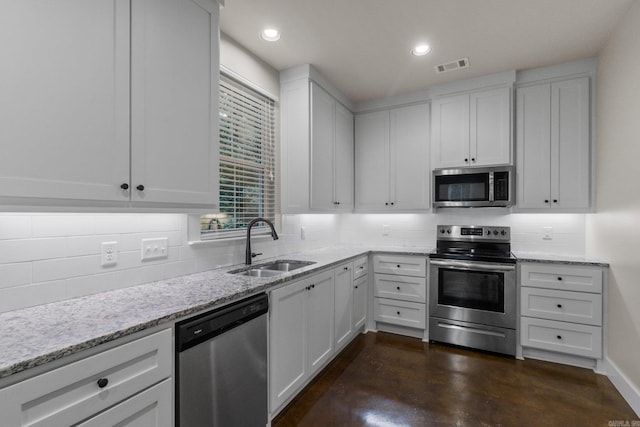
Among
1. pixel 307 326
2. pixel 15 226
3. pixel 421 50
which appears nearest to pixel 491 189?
pixel 421 50

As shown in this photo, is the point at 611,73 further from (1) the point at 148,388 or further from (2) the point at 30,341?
(2) the point at 30,341

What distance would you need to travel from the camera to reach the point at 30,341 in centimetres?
105

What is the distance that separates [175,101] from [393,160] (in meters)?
2.68

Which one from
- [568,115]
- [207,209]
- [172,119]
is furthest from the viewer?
[568,115]

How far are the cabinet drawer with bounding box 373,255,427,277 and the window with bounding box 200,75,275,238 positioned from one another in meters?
1.34

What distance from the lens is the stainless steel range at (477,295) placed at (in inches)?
116

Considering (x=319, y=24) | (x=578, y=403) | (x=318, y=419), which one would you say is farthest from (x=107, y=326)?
(x=578, y=403)

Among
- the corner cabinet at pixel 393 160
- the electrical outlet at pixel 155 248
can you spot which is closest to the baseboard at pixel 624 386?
the corner cabinet at pixel 393 160

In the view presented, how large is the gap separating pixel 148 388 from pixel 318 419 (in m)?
1.22

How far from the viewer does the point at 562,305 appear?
2777 millimetres

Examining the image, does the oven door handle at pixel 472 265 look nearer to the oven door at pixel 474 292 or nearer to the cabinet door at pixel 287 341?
the oven door at pixel 474 292

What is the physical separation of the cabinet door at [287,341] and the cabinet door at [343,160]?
5.08 feet

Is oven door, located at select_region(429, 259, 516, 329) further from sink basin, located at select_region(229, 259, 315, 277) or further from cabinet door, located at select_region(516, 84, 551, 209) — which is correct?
sink basin, located at select_region(229, 259, 315, 277)

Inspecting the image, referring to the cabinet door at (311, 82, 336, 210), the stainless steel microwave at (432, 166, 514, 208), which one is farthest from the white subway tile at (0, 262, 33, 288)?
the stainless steel microwave at (432, 166, 514, 208)
